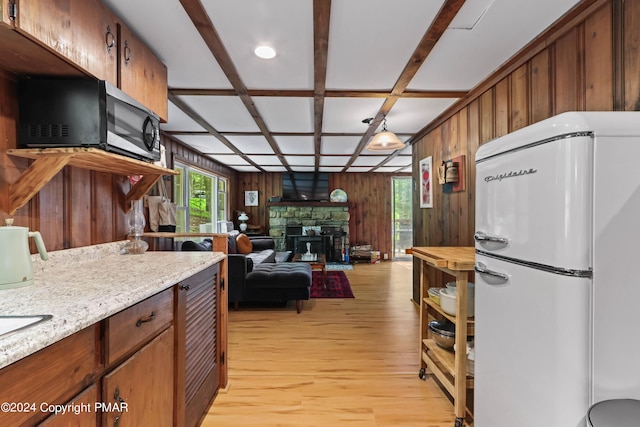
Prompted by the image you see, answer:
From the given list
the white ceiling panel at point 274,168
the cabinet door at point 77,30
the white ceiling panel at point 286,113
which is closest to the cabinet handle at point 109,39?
the cabinet door at point 77,30

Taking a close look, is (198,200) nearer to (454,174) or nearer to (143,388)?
(454,174)

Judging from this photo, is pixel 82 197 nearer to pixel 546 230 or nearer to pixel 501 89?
pixel 546 230

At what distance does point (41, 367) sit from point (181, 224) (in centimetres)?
419

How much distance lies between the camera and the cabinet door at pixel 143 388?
3.17 ft

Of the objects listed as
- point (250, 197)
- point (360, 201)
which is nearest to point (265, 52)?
point (250, 197)

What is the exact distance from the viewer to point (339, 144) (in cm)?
444

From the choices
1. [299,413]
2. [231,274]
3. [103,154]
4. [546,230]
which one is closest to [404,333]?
[299,413]

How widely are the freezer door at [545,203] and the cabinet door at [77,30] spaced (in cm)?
185

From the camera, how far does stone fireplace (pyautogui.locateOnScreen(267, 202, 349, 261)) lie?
23.7ft

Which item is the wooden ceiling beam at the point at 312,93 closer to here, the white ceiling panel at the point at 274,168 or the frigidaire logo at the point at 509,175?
the frigidaire logo at the point at 509,175

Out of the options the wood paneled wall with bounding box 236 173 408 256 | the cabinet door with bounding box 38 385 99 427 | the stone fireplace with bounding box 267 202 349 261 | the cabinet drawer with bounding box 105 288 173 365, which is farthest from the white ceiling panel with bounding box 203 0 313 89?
the wood paneled wall with bounding box 236 173 408 256

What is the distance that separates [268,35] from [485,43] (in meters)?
1.31

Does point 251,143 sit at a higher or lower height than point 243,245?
higher

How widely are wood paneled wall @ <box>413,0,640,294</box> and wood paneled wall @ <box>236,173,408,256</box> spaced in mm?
4594
